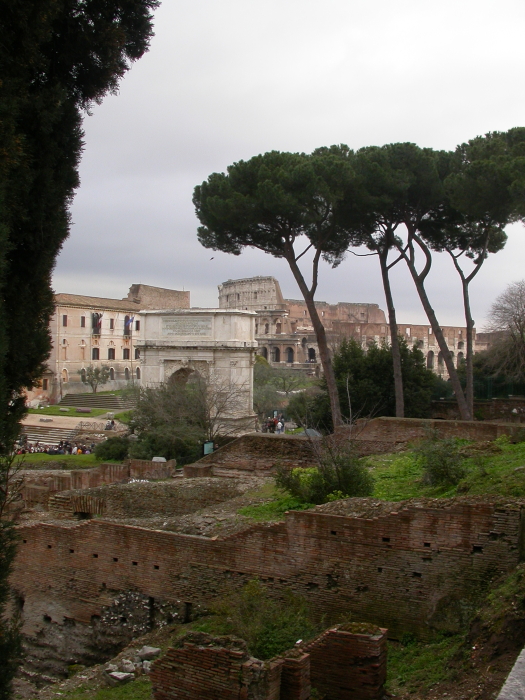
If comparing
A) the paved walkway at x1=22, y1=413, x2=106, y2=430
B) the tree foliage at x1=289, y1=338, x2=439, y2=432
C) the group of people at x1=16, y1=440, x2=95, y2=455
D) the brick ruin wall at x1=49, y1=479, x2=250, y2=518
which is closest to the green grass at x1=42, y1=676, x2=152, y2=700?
the brick ruin wall at x1=49, y1=479, x2=250, y2=518

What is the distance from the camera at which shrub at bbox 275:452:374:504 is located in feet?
27.2

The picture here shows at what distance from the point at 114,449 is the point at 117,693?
1332 cm

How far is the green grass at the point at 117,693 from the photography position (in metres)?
5.85

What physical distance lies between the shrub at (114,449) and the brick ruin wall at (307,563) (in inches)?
390

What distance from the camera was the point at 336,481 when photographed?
836 centimetres

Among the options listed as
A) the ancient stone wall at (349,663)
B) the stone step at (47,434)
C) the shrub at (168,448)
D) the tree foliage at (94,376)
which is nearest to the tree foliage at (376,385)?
the shrub at (168,448)

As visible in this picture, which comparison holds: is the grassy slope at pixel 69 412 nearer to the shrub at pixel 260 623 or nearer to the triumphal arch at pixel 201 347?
the triumphal arch at pixel 201 347

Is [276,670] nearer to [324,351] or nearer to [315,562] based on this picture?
[315,562]

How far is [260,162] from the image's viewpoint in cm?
1770

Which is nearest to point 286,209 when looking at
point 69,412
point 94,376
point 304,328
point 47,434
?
point 47,434

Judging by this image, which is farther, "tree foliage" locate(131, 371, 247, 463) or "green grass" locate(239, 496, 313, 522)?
"tree foliage" locate(131, 371, 247, 463)

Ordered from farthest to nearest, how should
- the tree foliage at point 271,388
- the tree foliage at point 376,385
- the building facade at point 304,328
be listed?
the building facade at point 304,328
the tree foliage at point 271,388
the tree foliage at point 376,385

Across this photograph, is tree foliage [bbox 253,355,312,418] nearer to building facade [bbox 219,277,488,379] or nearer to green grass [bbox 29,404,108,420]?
green grass [bbox 29,404,108,420]

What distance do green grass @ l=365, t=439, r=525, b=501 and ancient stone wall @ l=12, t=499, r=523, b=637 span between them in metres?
0.72
